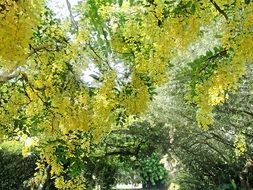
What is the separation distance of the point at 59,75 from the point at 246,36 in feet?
7.21

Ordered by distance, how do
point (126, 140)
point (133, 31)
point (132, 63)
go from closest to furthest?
point (133, 31) → point (132, 63) → point (126, 140)

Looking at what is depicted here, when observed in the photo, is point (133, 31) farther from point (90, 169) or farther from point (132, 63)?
point (90, 169)

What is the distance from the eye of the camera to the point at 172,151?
37.2 ft

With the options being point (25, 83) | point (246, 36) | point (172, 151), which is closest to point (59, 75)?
point (25, 83)

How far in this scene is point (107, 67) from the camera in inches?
190

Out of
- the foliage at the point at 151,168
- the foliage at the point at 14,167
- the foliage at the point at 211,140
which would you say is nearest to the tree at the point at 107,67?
the foliage at the point at 211,140

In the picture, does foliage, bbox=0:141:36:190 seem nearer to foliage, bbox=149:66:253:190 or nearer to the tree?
foliage, bbox=149:66:253:190

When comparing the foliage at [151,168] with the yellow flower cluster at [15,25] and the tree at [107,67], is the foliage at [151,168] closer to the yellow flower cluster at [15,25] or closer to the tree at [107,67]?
the tree at [107,67]

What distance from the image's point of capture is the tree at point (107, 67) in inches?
146

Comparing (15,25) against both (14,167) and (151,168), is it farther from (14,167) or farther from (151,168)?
(151,168)

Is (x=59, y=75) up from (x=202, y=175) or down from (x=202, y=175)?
down

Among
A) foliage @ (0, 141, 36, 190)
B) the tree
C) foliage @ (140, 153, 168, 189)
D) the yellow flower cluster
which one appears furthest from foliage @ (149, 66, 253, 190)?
the yellow flower cluster

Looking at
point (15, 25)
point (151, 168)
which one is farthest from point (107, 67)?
point (151, 168)

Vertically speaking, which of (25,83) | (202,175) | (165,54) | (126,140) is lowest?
(165,54)
